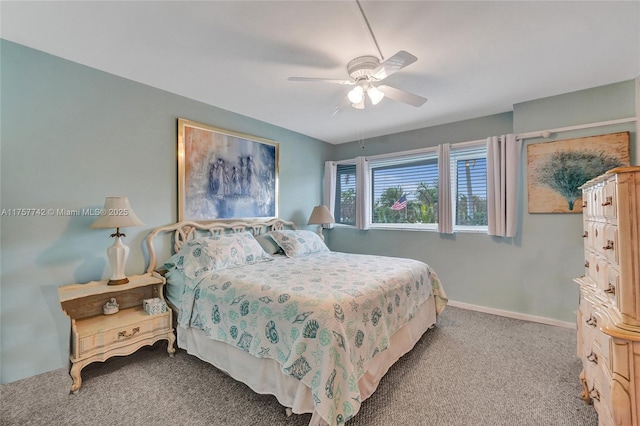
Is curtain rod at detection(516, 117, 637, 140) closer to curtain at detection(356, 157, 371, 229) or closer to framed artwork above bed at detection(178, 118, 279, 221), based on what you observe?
curtain at detection(356, 157, 371, 229)

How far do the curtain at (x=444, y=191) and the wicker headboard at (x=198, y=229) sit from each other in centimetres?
231

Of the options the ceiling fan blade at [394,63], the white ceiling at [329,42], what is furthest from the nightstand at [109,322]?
the ceiling fan blade at [394,63]

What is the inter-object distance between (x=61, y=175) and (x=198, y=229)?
1230 mm

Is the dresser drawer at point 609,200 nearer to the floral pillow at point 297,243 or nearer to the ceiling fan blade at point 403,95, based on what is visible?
the ceiling fan blade at point 403,95

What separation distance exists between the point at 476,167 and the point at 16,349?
4.90 meters

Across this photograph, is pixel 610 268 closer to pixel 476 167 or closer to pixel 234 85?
pixel 476 167

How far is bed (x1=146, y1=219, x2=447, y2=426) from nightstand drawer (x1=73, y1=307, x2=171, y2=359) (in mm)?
Result: 202

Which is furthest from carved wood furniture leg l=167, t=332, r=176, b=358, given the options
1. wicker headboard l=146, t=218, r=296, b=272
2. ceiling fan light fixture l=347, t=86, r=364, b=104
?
ceiling fan light fixture l=347, t=86, r=364, b=104

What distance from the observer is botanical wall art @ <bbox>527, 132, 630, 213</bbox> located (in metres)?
2.67

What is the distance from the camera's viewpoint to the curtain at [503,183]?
10.3ft

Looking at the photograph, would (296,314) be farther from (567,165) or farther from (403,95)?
(567,165)

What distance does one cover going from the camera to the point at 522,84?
2.66 m

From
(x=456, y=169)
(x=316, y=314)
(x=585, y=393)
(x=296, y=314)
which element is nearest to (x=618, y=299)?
(x=585, y=393)

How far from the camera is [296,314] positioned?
164 cm
